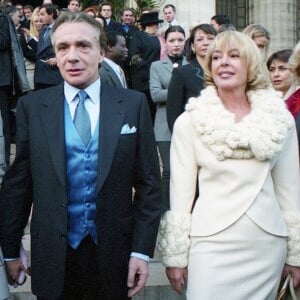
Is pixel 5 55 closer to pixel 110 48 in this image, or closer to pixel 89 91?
pixel 110 48

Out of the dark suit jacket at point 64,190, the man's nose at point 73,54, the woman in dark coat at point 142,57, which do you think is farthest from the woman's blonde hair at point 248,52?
the woman in dark coat at point 142,57

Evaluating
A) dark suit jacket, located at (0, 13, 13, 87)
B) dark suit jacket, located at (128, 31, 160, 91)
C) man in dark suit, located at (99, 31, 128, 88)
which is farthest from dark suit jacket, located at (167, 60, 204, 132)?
dark suit jacket, located at (128, 31, 160, 91)

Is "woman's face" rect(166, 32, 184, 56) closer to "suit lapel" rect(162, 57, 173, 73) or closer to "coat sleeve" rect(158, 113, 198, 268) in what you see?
"suit lapel" rect(162, 57, 173, 73)

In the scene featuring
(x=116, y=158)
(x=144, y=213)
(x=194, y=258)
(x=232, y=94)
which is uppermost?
A: (x=232, y=94)

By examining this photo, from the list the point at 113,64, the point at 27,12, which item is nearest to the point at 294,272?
the point at 113,64

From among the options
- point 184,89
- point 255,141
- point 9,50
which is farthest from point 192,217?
point 9,50

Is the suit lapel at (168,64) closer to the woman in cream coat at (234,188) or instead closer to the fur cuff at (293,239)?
the woman in cream coat at (234,188)

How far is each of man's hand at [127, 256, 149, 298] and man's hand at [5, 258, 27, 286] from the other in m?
0.59

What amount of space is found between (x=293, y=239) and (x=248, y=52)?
1.03 metres

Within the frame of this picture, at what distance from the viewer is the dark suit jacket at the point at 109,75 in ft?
20.6

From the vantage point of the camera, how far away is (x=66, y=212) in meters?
3.68

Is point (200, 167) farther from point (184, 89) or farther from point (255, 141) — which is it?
point (184, 89)

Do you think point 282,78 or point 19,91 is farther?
point 19,91

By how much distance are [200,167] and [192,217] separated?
0.27m
